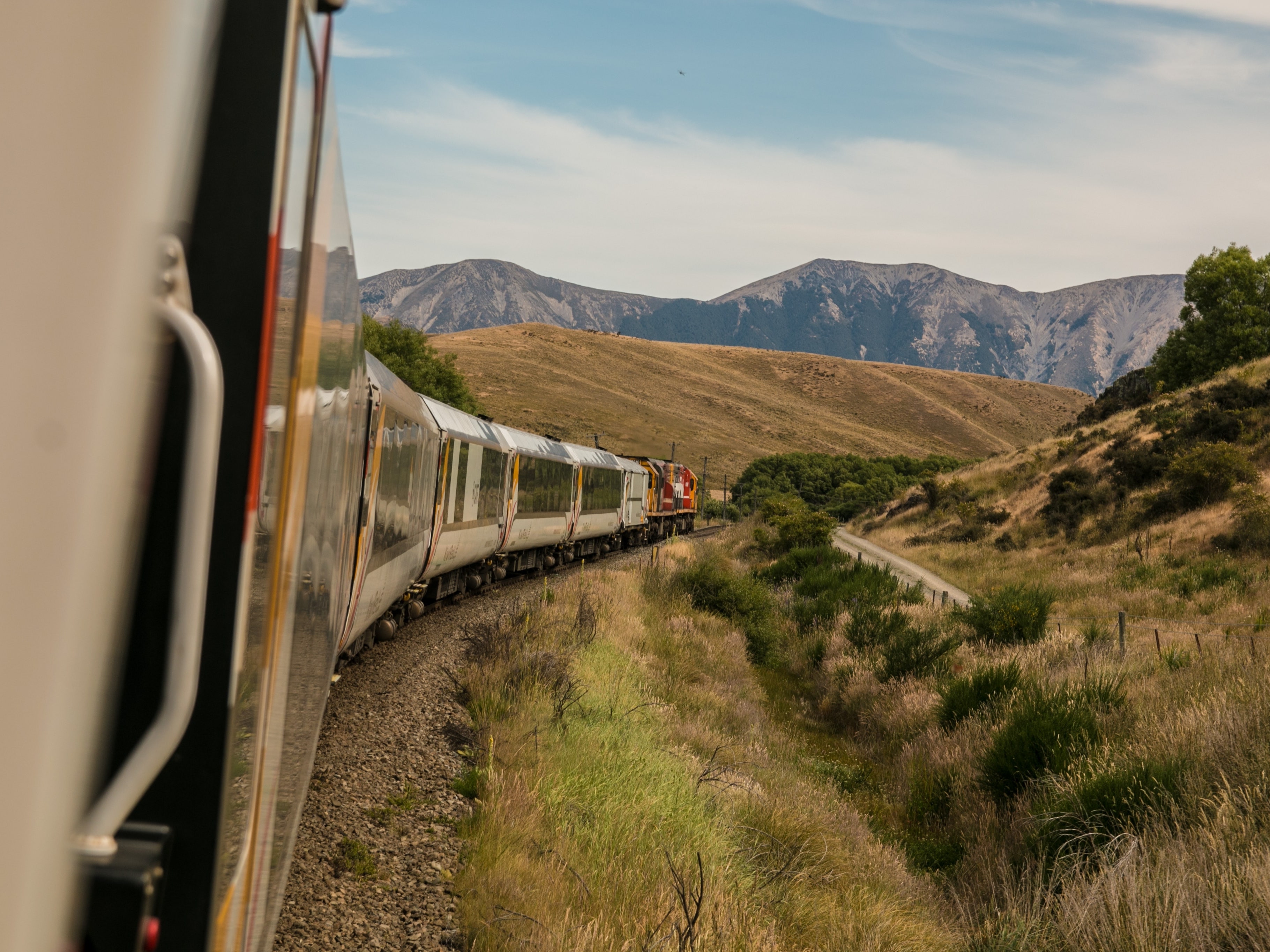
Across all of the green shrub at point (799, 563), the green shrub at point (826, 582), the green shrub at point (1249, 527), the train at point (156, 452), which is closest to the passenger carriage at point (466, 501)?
the green shrub at point (826, 582)

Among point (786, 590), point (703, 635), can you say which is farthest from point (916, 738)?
point (786, 590)

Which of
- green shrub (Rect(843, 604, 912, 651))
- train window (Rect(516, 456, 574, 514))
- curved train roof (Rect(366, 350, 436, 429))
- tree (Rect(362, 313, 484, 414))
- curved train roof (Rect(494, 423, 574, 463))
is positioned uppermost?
tree (Rect(362, 313, 484, 414))

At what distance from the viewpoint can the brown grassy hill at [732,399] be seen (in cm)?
10800

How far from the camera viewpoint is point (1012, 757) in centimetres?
975

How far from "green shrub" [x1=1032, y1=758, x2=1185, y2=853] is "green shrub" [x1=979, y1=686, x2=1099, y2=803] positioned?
1147 mm

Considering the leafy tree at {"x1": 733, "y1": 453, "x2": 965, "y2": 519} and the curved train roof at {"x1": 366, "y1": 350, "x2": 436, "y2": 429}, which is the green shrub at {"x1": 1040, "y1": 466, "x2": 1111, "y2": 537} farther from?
the leafy tree at {"x1": 733, "y1": 453, "x2": 965, "y2": 519}

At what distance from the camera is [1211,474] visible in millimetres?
29031

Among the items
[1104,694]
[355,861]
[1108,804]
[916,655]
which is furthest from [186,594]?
[916,655]

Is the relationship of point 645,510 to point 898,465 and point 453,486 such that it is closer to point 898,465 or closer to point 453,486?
point 453,486

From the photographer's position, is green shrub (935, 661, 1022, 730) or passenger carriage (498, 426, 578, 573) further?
passenger carriage (498, 426, 578, 573)

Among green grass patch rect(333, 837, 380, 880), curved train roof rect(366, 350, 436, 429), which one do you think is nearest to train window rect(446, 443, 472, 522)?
curved train roof rect(366, 350, 436, 429)

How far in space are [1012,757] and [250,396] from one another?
9803 mm

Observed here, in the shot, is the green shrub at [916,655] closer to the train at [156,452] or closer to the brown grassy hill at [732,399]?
the train at [156,452]

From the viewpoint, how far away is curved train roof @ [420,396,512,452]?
13.4 metres
